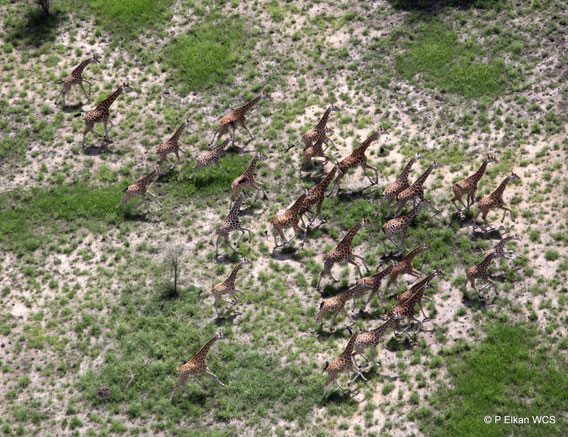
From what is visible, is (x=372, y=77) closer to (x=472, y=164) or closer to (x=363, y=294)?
(x=472, y=164)

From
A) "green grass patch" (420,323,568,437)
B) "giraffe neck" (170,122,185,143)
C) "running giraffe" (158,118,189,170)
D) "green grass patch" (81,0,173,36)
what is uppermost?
"green grass patch" (81,0,173,36)

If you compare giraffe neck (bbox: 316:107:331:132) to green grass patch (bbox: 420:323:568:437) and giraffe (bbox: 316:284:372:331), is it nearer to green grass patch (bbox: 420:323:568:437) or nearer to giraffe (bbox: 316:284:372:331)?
giraffe (bbox: 316:284:372:331)

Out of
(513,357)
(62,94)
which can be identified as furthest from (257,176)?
(513,357)

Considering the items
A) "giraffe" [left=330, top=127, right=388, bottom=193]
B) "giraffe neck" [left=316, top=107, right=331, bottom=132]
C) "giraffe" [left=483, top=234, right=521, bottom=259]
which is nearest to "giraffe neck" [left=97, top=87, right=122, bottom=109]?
"giraffe neck" [left=316, top=107, right=331, bottom=132]

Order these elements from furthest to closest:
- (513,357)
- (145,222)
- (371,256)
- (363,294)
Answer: (145,222) → (371,256) → (363,294) → (513,357)

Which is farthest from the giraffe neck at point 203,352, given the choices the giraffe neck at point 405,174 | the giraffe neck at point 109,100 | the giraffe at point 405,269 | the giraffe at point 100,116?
the giraffe neck at point 109,100

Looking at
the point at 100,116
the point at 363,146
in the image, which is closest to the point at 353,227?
the point at 363,146
